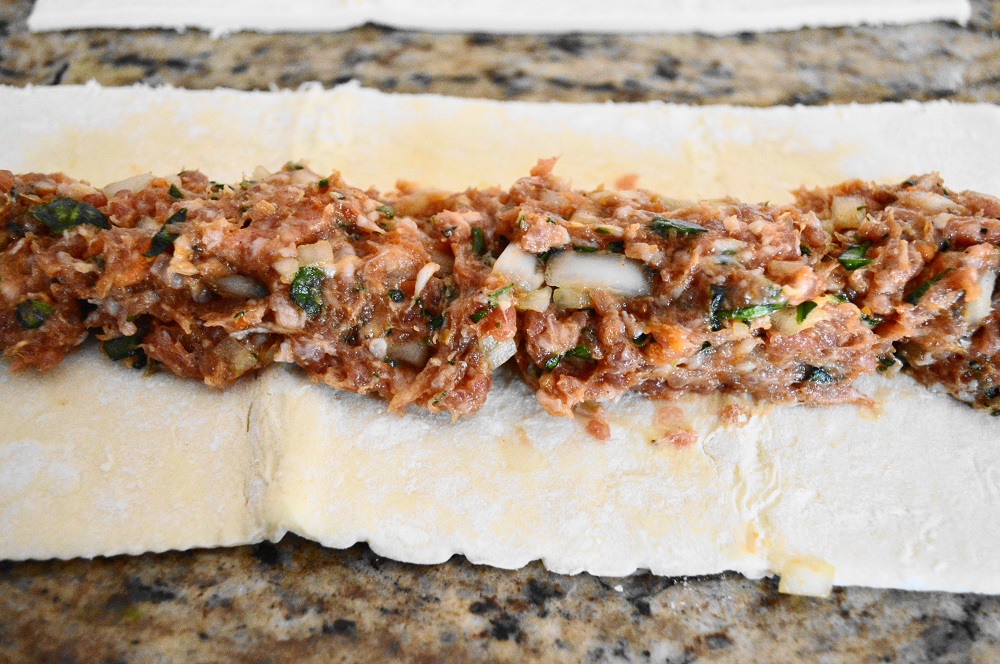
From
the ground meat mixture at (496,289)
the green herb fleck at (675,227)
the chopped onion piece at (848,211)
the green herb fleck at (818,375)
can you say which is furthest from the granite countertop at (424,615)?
the chopped onion piece at (848,211)

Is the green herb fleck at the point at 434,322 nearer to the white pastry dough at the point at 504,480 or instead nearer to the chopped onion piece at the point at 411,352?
the chopped onion piece at the point at 411,352

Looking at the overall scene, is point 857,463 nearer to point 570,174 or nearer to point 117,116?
point 570,174

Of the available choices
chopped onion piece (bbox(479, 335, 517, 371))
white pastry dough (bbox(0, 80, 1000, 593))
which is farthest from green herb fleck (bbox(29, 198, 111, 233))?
chopped onion piece (bbox(479, 335, 517, 371))

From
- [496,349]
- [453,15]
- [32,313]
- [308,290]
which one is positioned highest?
[453,15]

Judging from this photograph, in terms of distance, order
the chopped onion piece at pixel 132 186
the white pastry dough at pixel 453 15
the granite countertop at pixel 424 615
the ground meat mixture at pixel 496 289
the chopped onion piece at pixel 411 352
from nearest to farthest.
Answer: the granite countertop at pixel 424 615 < the ground meat mixture at pixel 496 289 < the chopped onion piece at pixel 411 352 < the chopped onion piece at pixel 132 186 < the white pastry dough at pixel 453 15

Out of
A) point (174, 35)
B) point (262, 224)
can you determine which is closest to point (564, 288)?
point (262, 224)

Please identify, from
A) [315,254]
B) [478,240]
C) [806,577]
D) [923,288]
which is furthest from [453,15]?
[806,577]

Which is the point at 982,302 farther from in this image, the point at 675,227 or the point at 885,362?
the point at 675,227

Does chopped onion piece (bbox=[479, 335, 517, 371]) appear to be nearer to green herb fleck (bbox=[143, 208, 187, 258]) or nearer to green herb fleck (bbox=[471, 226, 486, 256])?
green herb fleck (bbox=[471, 226, 486, 256])
